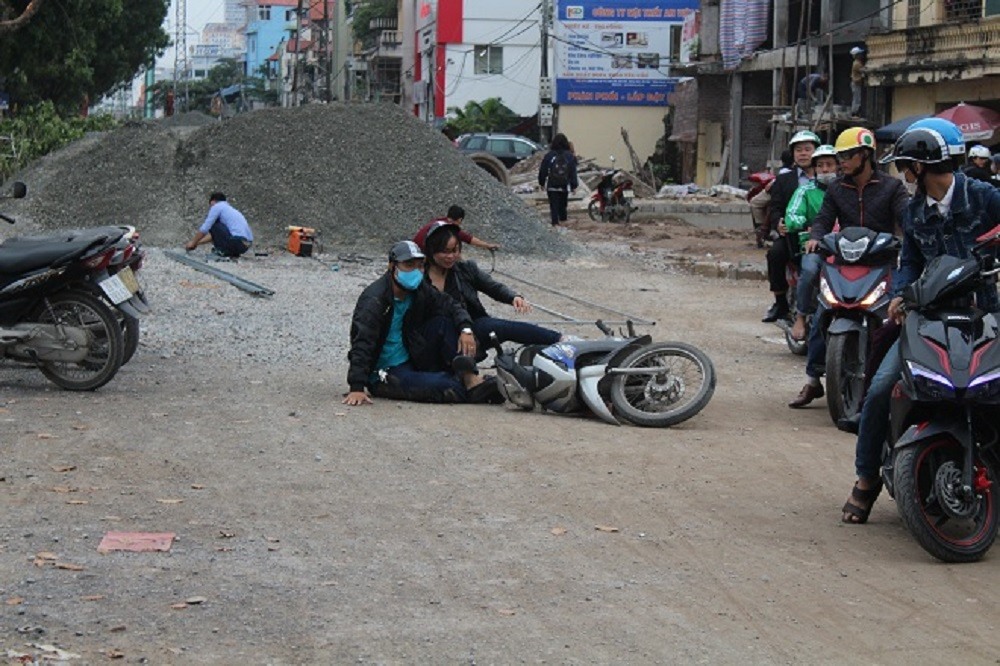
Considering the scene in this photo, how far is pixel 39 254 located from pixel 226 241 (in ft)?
38.1

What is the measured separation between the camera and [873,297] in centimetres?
942


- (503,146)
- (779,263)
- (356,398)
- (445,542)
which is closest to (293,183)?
(779,263)

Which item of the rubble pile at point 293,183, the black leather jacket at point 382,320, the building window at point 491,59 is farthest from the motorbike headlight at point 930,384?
the building window at point 491,59

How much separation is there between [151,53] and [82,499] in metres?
55.6

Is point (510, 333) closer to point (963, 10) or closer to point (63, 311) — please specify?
point (63, 311)

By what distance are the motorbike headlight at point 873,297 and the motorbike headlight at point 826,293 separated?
19cm

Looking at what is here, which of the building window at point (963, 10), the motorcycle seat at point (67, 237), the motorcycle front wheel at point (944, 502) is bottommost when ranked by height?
the motorcycle front wheel at point (944, 502)

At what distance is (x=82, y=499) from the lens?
6.82 metres

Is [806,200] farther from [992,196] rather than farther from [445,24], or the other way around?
[445,24]

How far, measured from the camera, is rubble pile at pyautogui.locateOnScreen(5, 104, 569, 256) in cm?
2455

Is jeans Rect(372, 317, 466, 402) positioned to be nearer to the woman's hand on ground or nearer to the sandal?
the woman's hand on ground

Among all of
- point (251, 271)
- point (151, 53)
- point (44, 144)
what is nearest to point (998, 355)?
point (251, 271)

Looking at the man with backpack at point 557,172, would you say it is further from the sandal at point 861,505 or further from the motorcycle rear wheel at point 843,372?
the sandal at point 861,505

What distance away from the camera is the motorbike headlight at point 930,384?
6.04 m
